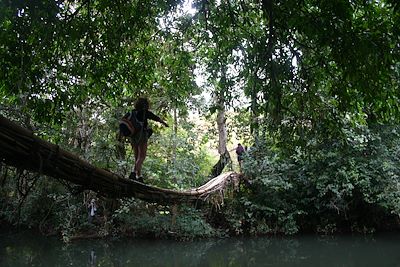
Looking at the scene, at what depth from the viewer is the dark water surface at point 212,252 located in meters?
7.29

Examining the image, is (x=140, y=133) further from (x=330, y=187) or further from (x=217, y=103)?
(x=330, y=187)

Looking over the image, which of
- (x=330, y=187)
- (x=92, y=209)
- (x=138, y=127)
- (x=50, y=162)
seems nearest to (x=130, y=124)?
(x=138, y=127)

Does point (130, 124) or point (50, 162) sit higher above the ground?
point (130, 124)

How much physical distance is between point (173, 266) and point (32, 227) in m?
4.31

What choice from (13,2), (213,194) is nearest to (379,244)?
(213,194)

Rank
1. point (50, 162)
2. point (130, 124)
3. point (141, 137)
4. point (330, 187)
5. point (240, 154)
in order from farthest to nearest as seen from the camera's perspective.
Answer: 1. point (240, 154)
2. point (330, 187)
3. point (141, 137)
4. point (130, 124)
5. point (50, 162)

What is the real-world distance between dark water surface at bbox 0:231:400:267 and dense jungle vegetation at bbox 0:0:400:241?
1.10ft

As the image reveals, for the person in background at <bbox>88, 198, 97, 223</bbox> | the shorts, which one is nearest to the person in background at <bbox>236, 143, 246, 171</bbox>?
the person in background at <bbox>88, 198, 97, 223</bbox>

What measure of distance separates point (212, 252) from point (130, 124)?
17.1 ft

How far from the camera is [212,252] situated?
8.12 meters

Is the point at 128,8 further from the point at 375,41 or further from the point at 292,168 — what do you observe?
the point at 292,168

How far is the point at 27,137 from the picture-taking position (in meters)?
1.49

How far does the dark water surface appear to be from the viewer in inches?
287

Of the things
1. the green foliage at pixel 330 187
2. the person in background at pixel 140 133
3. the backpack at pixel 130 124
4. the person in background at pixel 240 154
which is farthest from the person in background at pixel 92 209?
the backpack at pixel 130 124
